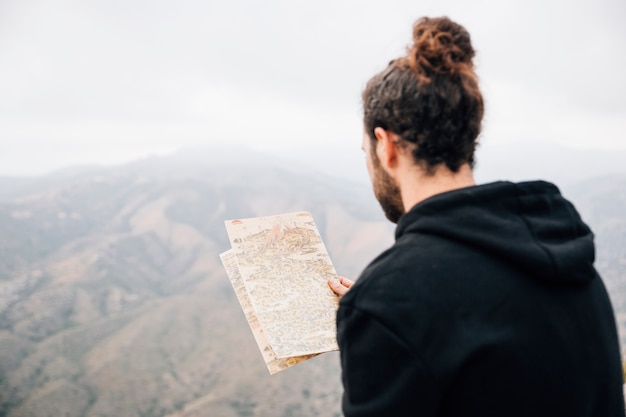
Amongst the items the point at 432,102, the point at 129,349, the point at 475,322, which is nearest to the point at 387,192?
the point at 432,102

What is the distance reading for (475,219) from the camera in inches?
60.3

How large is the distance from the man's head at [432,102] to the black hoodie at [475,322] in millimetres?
195

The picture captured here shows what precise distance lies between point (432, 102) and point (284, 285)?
133 centimetres

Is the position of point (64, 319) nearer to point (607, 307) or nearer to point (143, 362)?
point (143, 362)

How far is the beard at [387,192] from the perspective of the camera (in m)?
1.86

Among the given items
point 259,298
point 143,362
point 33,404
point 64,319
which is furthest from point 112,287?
point 259,298

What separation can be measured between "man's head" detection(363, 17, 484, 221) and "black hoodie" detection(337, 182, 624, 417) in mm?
195

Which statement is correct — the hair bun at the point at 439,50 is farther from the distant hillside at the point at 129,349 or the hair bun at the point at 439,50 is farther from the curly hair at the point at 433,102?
the distant hillside at the point at 129,349

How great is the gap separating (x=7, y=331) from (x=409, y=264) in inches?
5908

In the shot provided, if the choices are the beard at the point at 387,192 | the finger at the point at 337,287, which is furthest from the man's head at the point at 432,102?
the finger at the point at 337,287

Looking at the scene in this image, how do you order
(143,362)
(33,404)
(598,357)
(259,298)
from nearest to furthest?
(598,357), (259,298), (33,404), (143,362)

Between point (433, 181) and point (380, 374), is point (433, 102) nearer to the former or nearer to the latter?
point (433, 181)

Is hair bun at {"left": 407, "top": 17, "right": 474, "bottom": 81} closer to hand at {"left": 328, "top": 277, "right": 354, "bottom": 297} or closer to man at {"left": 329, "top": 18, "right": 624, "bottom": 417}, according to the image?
man at {"left": 329, "top": 18, "right": 624, "bottom": 417}

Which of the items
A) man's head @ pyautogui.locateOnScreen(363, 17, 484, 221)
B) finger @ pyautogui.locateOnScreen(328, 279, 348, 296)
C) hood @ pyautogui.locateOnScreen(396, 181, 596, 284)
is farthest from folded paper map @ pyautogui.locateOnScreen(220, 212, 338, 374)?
man's head @ pyautogui.locateOnScreen(363, 17, 484, 221)
